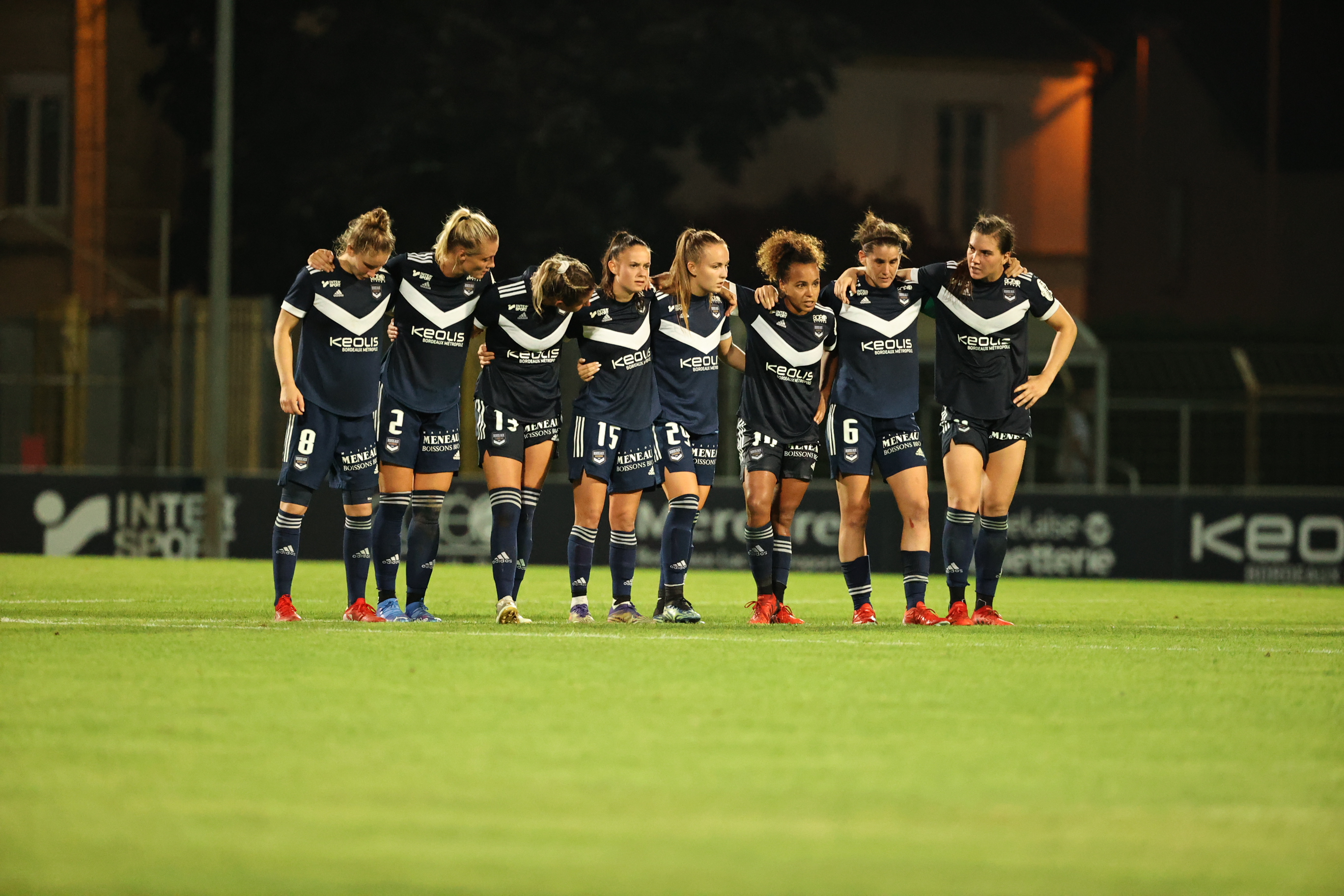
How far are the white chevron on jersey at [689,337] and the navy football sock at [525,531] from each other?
1.08m

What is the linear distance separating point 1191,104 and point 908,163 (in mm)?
8513

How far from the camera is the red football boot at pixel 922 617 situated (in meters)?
9.67

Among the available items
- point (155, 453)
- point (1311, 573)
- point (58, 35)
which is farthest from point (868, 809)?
point (58, 35)

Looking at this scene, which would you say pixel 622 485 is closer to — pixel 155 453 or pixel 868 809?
pixel 868 809

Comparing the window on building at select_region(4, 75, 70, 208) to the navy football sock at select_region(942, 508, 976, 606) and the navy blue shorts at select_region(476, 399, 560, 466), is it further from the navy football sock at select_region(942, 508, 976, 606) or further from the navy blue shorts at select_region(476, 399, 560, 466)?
the navy football sock at select_region(942, 508, 976, 606)

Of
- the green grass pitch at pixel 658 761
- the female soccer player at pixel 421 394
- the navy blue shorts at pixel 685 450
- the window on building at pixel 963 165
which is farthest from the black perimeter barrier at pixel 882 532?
the window on building at pixel 963 165

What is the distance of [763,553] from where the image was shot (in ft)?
32.3

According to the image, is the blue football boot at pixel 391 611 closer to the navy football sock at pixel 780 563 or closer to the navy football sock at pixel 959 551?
the navy football sock at pixel 780 563

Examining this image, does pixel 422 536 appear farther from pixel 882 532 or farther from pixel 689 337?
pixel 882 532

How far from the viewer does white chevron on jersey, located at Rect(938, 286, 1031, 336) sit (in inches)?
388

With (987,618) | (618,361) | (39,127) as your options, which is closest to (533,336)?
(618,361)

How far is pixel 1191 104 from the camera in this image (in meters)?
38.8

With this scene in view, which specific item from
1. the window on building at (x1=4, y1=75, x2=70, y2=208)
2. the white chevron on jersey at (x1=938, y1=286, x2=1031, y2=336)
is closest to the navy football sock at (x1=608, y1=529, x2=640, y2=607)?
the white chevron on jersey at (x1=938, y1=286, x2=1031, y2=336)

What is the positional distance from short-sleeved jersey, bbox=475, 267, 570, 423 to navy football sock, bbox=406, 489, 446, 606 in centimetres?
59
